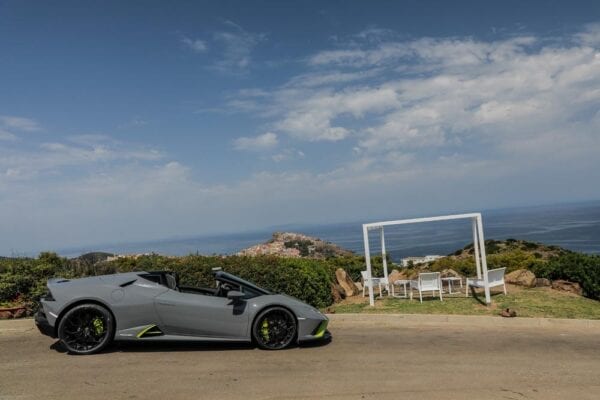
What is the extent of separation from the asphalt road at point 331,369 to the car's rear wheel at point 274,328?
6.4 inches

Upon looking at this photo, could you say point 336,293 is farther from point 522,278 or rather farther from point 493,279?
point 522,278

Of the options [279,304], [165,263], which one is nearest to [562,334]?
[279,304]

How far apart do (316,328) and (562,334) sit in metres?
4.60

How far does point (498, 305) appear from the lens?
11023 mm

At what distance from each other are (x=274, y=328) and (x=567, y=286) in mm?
9431

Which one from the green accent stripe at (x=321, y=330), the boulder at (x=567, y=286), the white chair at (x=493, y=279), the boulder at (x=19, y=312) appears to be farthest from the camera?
the boulder at (x=567, y=286)

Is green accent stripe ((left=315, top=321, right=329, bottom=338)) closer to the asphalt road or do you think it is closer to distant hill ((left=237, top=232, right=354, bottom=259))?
the asphalt road

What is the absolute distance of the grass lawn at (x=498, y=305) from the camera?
10.3 metres

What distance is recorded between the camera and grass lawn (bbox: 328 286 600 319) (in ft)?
33.8

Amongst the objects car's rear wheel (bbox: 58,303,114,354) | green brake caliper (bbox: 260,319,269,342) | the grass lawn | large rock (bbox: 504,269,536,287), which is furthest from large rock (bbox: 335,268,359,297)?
car's rear wheel (bbox: 58,303,114,354)

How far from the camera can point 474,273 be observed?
52.9 feet

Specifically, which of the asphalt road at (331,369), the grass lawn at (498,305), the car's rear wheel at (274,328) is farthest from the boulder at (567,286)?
the car's rear wheel at (274,328)

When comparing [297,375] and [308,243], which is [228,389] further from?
[308,243]

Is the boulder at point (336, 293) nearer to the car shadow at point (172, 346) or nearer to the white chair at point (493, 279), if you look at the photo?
the white chair at point (493, 279)
